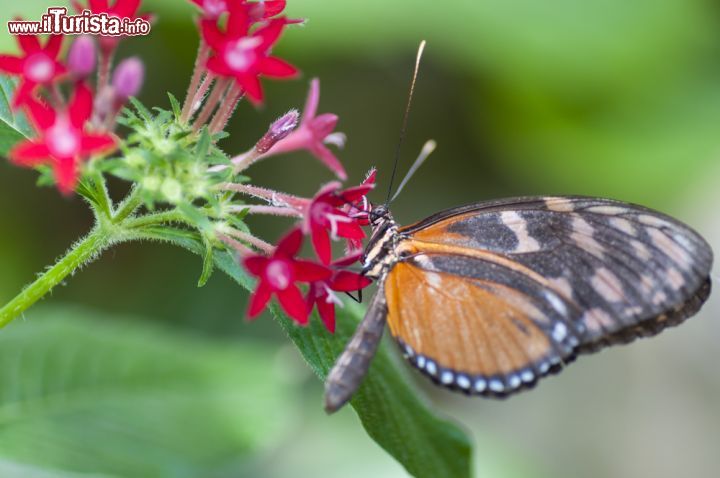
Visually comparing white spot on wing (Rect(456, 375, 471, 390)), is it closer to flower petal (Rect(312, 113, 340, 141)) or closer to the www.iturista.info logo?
flower petal (Rect(312, 113, 340, 141))

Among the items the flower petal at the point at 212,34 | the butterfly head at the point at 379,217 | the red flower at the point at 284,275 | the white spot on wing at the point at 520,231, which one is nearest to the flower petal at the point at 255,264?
the red flower at the point at 284,275

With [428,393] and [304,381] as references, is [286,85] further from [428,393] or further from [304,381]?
[428,393]

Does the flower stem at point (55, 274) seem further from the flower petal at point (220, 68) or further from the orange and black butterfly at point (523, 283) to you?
the orange and black butterfly at point (523, 283)

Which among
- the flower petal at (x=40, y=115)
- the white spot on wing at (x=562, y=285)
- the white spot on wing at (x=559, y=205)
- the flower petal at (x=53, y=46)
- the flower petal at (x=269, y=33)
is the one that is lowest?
the white spot on wing at (x=562, y=285)

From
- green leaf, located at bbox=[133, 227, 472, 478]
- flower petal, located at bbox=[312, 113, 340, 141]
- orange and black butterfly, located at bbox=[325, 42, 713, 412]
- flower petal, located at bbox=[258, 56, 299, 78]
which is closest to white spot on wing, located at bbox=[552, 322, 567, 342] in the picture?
orange and black butterfly, located at bbox=[325, 42, 713, 412]

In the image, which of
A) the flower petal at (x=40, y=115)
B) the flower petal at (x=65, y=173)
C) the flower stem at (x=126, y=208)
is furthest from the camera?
the flower stem at (x=126, y=208)

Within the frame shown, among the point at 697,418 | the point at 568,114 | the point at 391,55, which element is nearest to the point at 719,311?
the point at 697,418
